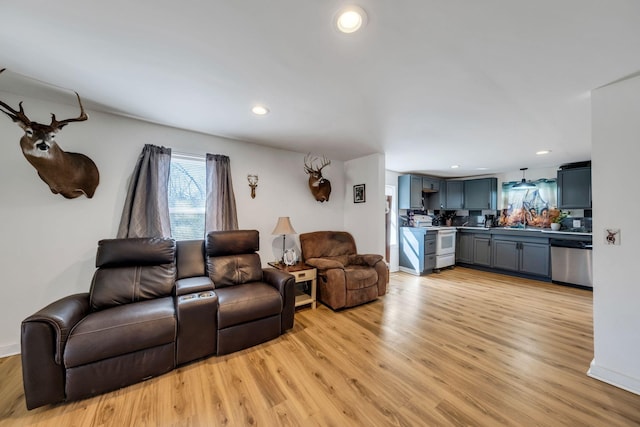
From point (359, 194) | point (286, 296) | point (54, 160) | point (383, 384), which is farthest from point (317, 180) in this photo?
point (54, 160)

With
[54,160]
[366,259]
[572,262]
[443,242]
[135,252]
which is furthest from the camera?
[443,242]

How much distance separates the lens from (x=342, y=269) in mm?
3109

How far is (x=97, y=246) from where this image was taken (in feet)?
7.57

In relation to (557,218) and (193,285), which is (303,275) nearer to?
(193,285)

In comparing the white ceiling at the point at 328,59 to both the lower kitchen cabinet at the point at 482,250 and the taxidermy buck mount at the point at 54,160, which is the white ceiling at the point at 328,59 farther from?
the lower kitchen cabinet at the point at 482,250

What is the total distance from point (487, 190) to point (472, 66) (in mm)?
4794

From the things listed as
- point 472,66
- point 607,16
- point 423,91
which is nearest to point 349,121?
point 423,91

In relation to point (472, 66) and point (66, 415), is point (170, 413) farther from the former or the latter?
point (472, 66)

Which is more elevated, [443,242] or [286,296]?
[443,242]

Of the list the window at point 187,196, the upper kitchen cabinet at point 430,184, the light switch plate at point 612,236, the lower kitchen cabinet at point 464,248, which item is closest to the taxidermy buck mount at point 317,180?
the window at point 187,196

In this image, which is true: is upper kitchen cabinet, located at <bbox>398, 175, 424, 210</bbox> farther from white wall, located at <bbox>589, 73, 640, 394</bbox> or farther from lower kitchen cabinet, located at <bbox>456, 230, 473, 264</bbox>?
white wall, located at <bbox>589, 73, 640, 394</bbox>

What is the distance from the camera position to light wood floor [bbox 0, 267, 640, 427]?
1.44 meters

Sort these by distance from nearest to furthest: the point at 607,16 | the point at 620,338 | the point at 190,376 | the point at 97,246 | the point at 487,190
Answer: the point at 607,16 < the point at 620,338 < the point at 190,376 < the point at 97,246 < the point at 487,190

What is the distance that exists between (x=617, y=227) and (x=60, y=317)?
13.1 ft
